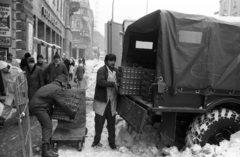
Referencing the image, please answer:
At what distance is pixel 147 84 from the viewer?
15.0 feet

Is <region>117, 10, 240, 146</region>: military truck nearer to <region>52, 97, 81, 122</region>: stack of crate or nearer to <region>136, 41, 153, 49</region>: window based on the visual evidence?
<region>52, 97, 81, 122</region>: stack of crate

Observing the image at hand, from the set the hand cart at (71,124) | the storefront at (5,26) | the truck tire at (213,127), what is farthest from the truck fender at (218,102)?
the storefront at (5,26)

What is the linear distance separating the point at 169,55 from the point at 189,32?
1.86ft

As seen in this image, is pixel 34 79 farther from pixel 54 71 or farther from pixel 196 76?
pixel 196 76

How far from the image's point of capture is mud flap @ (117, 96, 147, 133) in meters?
3.98

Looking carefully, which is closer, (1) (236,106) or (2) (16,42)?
(1) (236,106)

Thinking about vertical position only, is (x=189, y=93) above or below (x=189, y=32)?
below

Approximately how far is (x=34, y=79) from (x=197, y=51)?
4.93 meters

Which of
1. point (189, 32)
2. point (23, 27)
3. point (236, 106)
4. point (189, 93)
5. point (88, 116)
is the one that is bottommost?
point (88, 116)

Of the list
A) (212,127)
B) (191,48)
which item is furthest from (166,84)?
(212,127)

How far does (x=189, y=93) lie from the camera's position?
4121 mm

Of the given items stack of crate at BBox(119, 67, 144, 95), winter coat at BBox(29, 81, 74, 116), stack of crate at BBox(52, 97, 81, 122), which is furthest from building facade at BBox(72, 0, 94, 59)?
winter coat at BBox(29, 81, 74, 116)

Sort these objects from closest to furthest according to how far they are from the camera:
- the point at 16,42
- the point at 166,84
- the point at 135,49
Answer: the point at 166,84
the point at 135,49
the point at 16,42

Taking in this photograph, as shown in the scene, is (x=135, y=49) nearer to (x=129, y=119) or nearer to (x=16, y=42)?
(x=129, y=119)
